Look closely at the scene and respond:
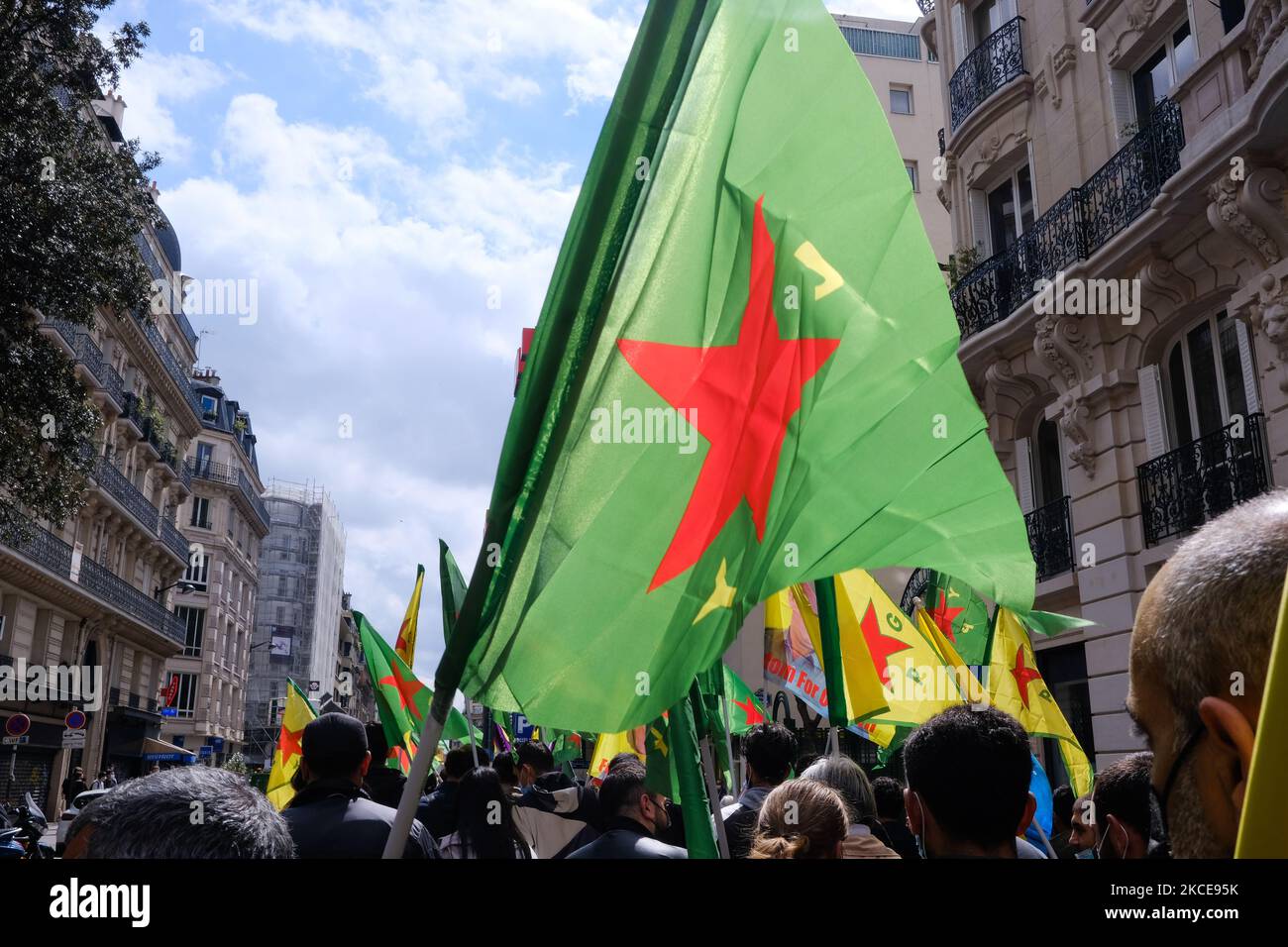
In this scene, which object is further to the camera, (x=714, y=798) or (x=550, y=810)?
(x=550, y=810)

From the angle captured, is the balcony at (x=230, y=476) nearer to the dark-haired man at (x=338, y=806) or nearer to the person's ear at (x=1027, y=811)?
the dark-haired man at (x=338, y=806)

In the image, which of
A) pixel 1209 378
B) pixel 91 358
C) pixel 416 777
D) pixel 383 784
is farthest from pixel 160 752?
pixel 416 777

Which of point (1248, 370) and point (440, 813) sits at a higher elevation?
point (1248, 370)

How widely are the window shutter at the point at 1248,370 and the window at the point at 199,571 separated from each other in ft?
181

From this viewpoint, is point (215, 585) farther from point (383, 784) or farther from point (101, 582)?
point (383, 784)

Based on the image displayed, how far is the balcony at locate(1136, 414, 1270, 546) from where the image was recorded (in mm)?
11125

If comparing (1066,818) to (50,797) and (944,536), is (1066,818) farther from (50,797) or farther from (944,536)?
(50,797)

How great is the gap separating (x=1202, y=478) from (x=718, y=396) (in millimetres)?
10779

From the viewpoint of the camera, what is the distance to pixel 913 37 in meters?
38.4

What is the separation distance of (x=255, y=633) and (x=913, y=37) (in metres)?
73.3

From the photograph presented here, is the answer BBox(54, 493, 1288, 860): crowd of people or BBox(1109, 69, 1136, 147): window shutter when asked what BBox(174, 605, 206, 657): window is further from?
BBox(54, 493, 1288, 860): crowd of people

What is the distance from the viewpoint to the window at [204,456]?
63594 millimetres

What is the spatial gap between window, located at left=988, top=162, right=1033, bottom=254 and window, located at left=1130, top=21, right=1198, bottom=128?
7.03 feet

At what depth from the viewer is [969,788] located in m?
2.74
